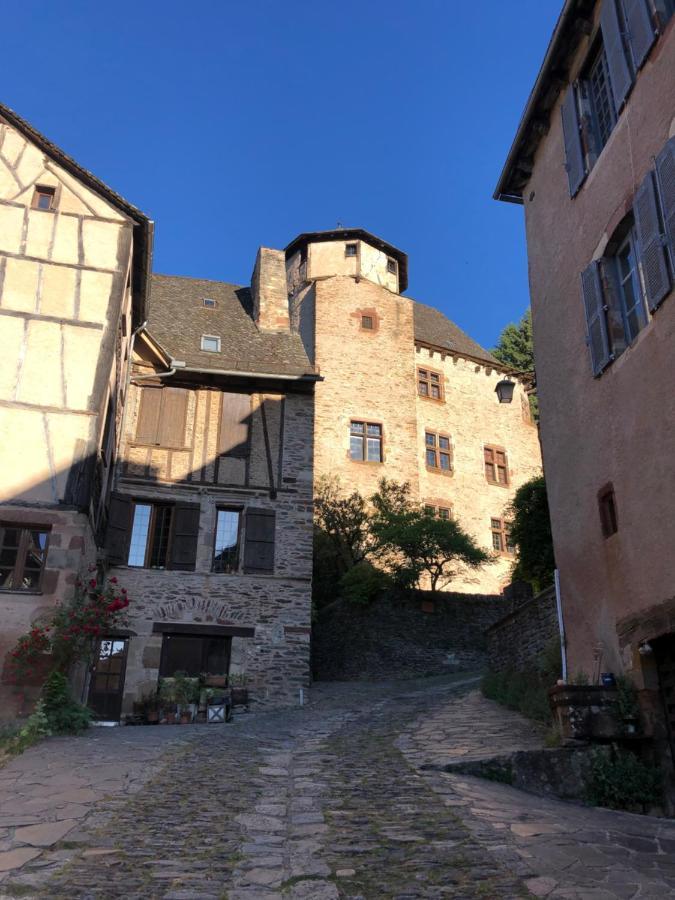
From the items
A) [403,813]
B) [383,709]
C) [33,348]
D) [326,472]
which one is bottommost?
[403,813]

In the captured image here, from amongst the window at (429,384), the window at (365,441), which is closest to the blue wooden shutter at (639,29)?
the window at (365,441)

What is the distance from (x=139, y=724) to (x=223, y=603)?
2.42 meters

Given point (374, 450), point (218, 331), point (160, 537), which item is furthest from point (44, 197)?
point (374, 450)

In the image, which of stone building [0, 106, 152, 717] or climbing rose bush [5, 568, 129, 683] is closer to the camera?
climbing rose bush [5, 568, 129, 683]

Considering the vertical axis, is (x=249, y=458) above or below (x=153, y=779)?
above

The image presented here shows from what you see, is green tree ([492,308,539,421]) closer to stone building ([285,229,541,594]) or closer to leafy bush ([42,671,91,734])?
stone building ([285,229,541,594])

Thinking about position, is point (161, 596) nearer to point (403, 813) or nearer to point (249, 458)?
point (249, 458)

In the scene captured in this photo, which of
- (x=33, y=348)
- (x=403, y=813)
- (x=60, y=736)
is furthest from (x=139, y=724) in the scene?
(x=403, y=813)

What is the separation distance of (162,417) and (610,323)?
9.04 metres

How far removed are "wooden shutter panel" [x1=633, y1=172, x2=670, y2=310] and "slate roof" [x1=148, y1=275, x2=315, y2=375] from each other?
869 cm

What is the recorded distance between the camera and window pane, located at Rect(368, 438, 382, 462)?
76.6ft

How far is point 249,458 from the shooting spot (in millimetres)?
14859

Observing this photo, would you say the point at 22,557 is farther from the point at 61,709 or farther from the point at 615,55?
the point at 615,55

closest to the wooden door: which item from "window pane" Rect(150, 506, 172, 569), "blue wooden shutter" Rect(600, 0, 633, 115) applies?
"window pane" Rect(150, 506, 172, 569)
